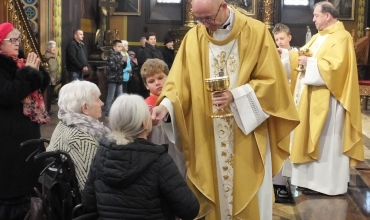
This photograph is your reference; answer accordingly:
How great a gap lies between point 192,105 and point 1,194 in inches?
67.3

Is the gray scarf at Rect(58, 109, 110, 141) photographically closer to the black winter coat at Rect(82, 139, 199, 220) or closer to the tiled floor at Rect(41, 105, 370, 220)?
the black winter coat at Rect(82, 139, 199, 220)

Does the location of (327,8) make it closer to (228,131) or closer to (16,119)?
(228,131)

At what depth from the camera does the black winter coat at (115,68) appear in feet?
33.1

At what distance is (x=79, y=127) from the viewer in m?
3.23

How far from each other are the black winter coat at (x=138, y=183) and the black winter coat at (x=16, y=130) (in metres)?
1.56

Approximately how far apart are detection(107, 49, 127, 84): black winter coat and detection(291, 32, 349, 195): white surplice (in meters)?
5.35

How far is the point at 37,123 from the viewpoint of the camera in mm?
4238

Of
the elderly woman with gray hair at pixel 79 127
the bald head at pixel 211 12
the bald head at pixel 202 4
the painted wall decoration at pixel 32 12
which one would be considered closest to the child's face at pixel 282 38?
the bald head at pixel 211 12

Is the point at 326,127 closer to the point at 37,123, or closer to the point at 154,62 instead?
the point at 154,62

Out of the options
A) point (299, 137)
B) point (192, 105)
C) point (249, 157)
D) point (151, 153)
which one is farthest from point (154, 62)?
point (299, 137)

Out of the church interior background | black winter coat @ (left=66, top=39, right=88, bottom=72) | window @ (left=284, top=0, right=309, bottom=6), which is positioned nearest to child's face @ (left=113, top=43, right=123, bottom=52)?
black winter coat @ (left=66, top=39, right=88, bottom=72)

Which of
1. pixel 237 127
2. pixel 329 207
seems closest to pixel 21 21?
pixel 329 207

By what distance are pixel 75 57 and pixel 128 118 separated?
827 centimetres

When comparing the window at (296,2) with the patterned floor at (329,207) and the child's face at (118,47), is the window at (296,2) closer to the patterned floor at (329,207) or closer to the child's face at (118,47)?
the child's face at (118,47)
